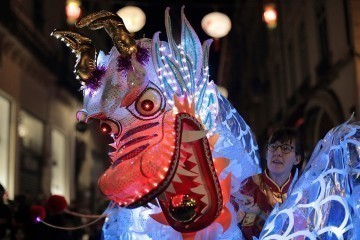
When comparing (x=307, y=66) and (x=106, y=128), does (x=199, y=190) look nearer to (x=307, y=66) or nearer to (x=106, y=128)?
(x=106, y=128)

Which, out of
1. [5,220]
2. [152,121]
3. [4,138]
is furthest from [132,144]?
[4,138]

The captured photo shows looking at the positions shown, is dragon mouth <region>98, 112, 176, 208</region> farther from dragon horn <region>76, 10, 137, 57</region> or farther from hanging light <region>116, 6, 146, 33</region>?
hanging light <region>116, 6, 146, 33</region>

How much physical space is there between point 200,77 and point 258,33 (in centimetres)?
2617

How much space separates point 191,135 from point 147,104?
0.27 meters

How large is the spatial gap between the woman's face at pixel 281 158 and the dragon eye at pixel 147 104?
0.96m

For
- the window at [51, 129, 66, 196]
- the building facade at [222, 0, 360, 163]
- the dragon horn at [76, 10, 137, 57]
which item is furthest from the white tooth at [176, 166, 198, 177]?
the window at [51, 129, 66, 196]

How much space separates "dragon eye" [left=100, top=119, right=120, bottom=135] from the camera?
2998mm

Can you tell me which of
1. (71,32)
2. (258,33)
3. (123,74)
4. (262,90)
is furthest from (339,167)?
(258,33)

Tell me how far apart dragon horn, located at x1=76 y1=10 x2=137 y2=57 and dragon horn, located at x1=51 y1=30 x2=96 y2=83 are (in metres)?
0.14

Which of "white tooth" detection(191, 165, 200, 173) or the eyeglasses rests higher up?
the eyeglasses

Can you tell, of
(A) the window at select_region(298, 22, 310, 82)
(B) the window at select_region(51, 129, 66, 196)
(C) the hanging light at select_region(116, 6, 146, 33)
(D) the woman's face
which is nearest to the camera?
(D) the woman's face

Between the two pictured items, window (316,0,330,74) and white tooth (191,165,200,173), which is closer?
white tooth (191,165,200,173)

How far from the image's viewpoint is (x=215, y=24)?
10.5m

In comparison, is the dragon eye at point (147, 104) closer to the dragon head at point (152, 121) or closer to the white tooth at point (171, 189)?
the dragon head at point (152, 121)
